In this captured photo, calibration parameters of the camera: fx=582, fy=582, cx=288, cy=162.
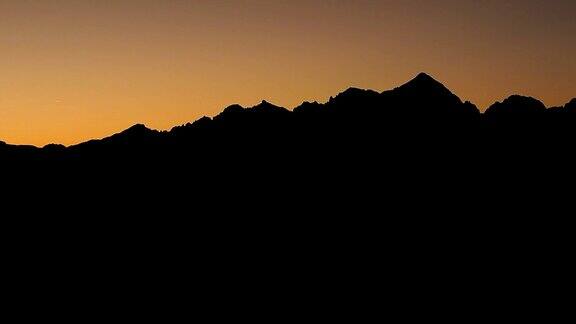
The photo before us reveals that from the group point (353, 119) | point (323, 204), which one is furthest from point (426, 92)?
point (323, 204)

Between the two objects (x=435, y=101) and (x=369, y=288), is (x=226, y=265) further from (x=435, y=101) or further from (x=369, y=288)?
(x=435, y=101)

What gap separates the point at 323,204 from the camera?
87062mm

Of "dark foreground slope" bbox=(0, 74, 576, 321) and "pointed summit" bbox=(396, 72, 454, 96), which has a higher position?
"pointed summit" bbox=(396, 72, 454, 96)

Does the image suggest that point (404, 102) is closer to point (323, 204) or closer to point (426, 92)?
point (426, 92)

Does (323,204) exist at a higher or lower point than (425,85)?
lower

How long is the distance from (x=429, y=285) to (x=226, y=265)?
25.9 meters

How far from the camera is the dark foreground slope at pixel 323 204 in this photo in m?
71.8

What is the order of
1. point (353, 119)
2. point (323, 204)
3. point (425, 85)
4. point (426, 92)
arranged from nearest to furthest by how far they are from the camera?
point (323, 204), point (353, 119), point (426, 92), point (425, 85)

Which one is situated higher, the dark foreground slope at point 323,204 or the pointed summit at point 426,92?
the pointed summit at point 426,92

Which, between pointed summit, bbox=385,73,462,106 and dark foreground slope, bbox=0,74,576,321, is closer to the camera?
dark foreground slope, bbox=0,74,576,321

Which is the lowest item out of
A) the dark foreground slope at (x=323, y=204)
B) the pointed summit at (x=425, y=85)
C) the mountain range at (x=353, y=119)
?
the dark foreground slope at (x=323, y=204)

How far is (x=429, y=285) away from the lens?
70.8 metres

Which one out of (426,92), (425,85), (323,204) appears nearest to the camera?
(323,204)

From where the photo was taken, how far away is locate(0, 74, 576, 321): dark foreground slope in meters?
71.8
